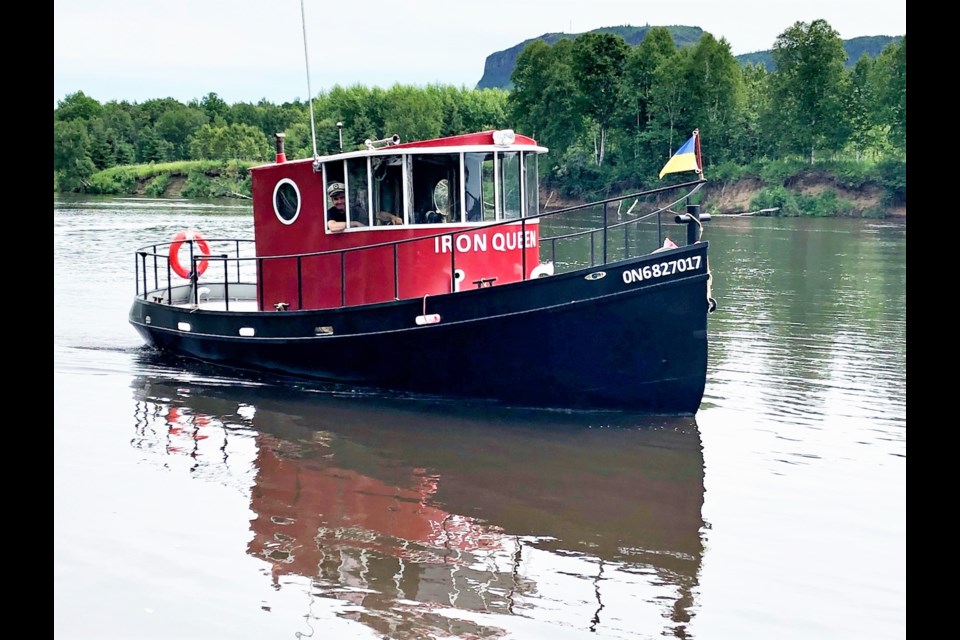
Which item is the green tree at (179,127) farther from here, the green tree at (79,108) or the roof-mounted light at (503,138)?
the roof-mounted light at (503,138)

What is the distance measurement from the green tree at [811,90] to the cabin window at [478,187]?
48.9 m

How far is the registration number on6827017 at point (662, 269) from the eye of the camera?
411 inches

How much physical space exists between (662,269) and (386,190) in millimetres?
3411

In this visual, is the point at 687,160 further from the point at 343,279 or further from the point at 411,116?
the point at 411,116

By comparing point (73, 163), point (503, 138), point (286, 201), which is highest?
point (73, 163)

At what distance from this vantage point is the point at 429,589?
6727 mm

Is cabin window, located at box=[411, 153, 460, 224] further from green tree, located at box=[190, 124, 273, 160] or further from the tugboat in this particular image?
green tree, located at box=[190, 124, 273, 160]

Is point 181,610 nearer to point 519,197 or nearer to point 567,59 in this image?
point 519,197

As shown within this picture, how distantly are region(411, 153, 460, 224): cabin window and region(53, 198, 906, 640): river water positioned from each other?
7.11 ft

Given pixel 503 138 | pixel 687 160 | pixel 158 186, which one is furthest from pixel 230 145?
pixel 687 160

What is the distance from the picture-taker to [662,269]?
10.5 meters

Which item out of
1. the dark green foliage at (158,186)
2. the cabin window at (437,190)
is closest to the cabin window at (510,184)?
the cabin window at (437,190)

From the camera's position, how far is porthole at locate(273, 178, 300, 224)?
42.1ft
